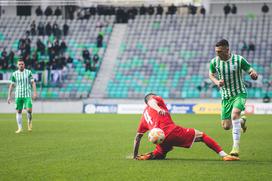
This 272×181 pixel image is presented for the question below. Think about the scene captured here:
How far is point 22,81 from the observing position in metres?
23.1

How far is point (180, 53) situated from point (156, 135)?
38.6 metres

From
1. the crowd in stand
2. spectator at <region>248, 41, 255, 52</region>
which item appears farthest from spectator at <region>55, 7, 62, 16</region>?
spectator at <region>248, 41, 255, 52</region>

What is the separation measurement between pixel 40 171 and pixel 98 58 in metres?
39.9

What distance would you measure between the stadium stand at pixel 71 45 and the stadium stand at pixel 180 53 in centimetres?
190

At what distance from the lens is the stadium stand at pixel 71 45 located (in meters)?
48.4

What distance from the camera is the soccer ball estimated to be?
12273mm

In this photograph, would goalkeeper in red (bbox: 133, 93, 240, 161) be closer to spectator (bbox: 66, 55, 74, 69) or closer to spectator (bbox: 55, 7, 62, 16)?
spectator (bbox: 66, 55, 74, 69)

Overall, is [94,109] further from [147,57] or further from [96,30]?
[96,30]

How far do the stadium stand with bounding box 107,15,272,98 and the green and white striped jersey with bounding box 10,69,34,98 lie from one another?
23540mm

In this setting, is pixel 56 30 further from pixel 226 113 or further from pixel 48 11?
pixel 226 113

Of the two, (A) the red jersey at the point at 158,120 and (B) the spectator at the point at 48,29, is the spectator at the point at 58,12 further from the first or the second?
→ (A) the red jersey at the point at 158,120

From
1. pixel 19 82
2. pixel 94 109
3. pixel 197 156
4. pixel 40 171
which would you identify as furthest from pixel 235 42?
pixel 40 171

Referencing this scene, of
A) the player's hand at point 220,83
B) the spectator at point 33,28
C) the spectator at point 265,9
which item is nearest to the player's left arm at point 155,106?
the player's hand at point 220,83

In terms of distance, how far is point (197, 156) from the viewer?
13797 mm
